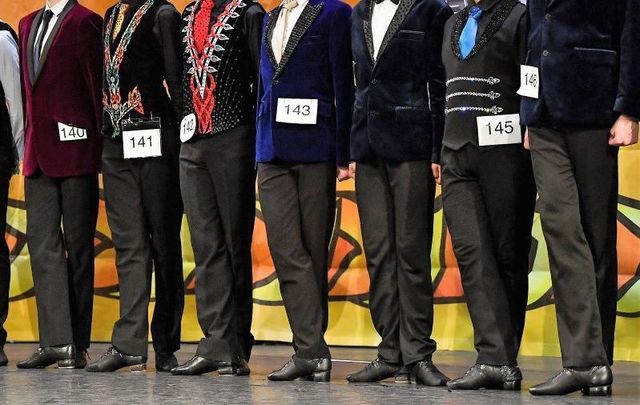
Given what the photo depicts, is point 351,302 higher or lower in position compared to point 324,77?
lower

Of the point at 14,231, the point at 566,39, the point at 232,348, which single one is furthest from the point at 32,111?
the point at 566,39

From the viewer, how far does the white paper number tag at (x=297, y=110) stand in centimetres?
530

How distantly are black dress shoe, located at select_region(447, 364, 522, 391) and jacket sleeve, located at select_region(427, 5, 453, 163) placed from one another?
2.82 ft

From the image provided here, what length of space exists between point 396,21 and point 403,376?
1.38 m

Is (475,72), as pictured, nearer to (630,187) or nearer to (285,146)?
(285,146)

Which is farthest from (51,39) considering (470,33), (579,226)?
(579,226)

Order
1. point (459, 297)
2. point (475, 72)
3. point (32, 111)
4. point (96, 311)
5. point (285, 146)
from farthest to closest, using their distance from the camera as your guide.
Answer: point (96, 311), point (459, 297), point (32, 111), point (285, 146), point (475, 72)

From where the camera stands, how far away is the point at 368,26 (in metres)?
5.20

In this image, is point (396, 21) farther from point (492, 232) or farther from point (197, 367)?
point (197, 367)

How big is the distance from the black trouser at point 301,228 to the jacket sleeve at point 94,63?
1.00 meters

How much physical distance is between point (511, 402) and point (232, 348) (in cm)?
153

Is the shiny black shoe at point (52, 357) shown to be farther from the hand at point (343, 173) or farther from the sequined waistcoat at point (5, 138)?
the hand at point (343, 173)

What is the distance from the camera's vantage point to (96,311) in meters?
7.63

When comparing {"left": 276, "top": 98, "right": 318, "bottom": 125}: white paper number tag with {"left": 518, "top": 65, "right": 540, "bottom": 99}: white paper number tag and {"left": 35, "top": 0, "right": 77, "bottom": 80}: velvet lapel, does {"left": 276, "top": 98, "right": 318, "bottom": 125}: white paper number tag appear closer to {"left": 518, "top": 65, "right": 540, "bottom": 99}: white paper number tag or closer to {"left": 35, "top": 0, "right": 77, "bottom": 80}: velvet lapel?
{"left": 518, "top": 65, "right": 540, "bottom": 99}: white paper number tag
